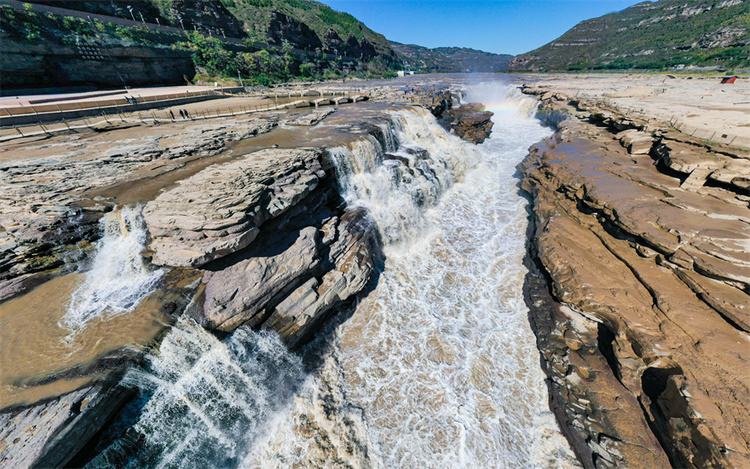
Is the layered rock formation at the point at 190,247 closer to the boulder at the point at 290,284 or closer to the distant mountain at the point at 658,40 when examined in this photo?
the boulder at the point at 290,284

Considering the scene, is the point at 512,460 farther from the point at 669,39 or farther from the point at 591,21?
the point at 591,21

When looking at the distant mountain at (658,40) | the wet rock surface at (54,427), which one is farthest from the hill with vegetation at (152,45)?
the distant mountain at (658,40)

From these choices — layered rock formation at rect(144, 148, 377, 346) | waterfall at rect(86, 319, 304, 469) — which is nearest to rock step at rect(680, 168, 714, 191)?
layered rock formation at rect(144, 148, 377, 346)

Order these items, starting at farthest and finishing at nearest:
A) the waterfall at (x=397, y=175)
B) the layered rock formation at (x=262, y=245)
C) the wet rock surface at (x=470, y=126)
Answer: the wet rock surface at (x=470, y=126) → the waterfall at (x=397, y=175) → the layered rock formation at (x=262, y=245)

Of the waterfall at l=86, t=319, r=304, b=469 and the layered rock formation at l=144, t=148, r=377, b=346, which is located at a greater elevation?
the layered rock formation at l=144, t=148, r=377, b=346

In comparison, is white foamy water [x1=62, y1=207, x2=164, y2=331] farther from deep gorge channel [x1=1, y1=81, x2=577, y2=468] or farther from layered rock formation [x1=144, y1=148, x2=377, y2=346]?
layered rock formation [x1=144, y1=148, x2=377, y2=346]

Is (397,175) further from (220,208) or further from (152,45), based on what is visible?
(152,45)

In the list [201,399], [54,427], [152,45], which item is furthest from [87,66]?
[201,399]
